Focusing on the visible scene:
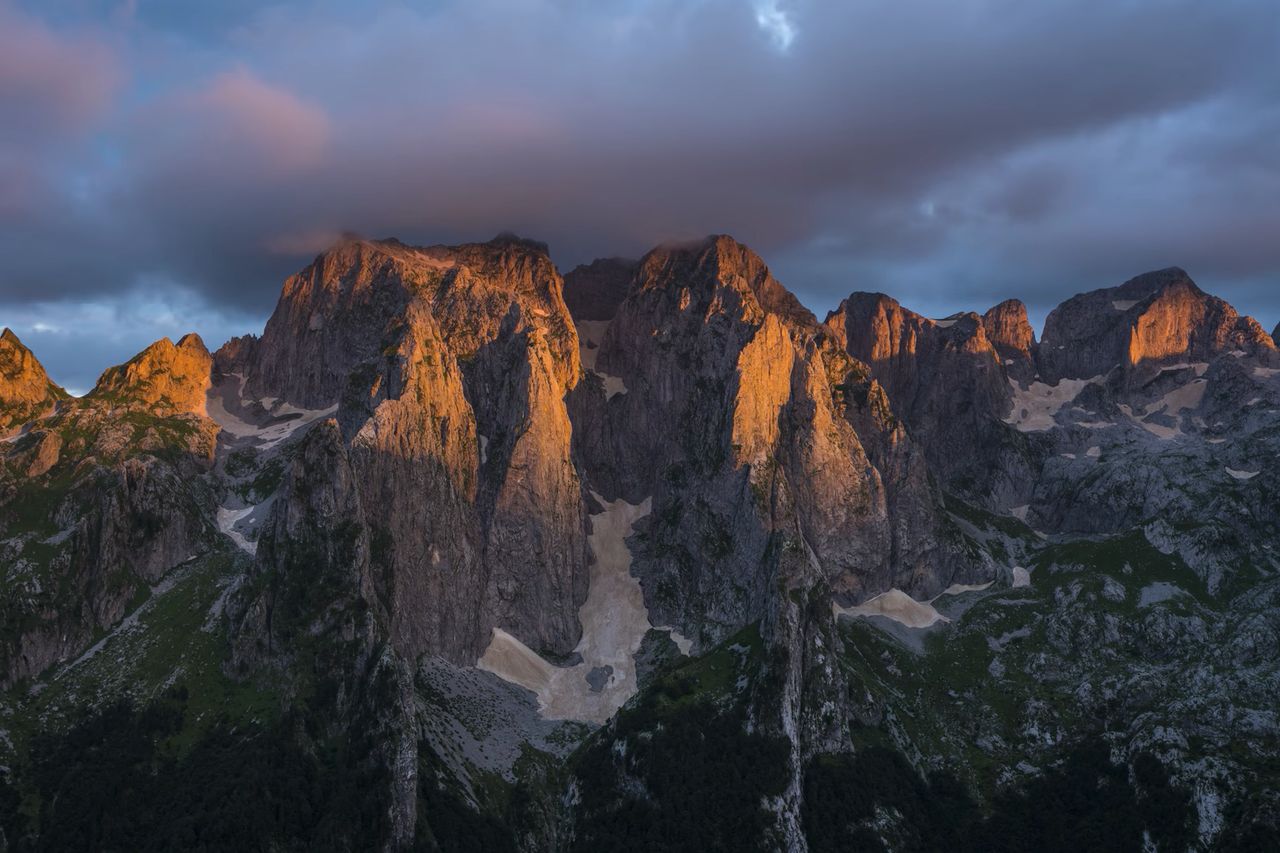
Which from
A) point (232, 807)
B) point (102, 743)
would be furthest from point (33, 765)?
point (232, 807)

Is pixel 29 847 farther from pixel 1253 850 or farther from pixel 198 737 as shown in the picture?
pixel 1253 850

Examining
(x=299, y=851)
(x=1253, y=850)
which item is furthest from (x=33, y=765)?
(x=1253, y=850)

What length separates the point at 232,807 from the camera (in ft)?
593

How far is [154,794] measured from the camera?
188 metres

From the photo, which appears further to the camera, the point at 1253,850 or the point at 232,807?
the point at 1253,850

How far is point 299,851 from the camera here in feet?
600

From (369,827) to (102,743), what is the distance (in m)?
58.1

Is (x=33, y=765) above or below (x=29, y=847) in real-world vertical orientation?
above

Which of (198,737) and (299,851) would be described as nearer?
(299,851)

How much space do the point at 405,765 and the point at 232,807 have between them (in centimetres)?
3216

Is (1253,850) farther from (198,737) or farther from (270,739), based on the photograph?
(198,737)

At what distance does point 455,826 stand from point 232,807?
1694 inches

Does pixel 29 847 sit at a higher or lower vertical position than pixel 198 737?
lower

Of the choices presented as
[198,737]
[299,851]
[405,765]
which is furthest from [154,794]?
[405,765]
